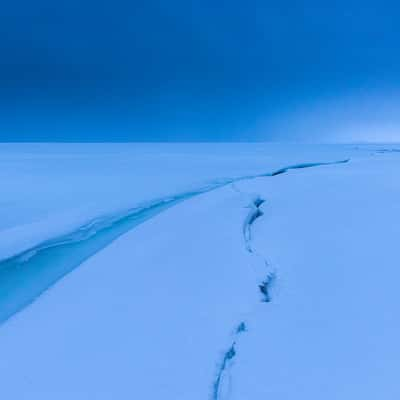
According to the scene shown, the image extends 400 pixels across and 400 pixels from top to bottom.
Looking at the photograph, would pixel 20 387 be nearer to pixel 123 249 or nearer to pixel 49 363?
pixel 49 363

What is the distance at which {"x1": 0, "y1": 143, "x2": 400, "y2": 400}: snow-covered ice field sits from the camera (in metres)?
0.87

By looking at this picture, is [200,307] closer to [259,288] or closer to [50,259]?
[259,288]

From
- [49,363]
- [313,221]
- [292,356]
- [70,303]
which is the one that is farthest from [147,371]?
[313,221]

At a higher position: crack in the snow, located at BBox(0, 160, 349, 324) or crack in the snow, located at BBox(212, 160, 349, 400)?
crack in the snow, located at BBox(0, 160, 349, 324)

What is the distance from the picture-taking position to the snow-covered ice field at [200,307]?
87 cm

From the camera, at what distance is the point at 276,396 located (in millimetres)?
813

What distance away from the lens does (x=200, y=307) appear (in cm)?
121

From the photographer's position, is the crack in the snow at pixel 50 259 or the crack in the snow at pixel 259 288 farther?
the crack in the snow at pixel 50 259

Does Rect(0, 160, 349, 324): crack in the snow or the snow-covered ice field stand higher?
Rect(0, 160, 349, 324): crack in the snow

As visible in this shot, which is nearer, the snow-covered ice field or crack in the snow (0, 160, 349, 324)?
the snow-covered ice field

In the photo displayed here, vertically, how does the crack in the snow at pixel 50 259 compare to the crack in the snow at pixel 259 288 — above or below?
above

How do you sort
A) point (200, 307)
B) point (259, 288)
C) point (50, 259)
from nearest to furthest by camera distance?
point (200, 307)
point (259, 288)
point (50, 259)

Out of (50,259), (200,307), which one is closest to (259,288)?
(200,307)

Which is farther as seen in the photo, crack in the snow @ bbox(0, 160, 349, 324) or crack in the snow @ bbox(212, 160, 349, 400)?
crack in the snow @ bbox(0, 160, 349, 324)
